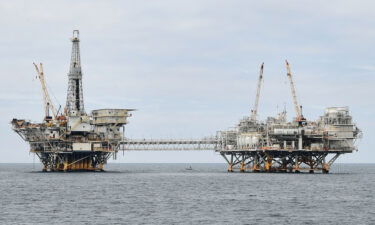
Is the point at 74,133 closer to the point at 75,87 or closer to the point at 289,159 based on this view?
the point at 75,87

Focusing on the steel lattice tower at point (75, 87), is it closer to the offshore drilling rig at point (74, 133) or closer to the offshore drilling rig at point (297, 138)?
the offshore drilling rig at point (74, 133)

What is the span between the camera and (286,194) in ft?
310

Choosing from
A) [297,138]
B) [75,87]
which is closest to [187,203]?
[297,138]

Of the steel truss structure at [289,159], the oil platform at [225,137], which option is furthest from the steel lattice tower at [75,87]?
the steel truss structure at [289,159]

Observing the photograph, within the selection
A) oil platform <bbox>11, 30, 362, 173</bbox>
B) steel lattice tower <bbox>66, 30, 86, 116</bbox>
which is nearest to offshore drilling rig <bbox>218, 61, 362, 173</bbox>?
oil platform <bbox>11, 30, 362, 173</bbox>

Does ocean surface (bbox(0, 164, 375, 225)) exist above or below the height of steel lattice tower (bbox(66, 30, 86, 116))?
below

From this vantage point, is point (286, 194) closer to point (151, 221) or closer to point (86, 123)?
point (151, 221)

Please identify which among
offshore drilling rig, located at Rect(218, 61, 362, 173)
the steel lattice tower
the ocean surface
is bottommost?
the ocean surface

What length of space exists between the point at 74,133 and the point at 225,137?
3195cm

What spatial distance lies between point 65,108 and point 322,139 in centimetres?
5244

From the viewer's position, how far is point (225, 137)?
154625mm

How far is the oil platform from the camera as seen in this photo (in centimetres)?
13712

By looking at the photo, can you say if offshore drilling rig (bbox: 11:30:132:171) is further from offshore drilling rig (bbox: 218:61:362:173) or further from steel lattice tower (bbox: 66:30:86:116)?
offshore drilling rig (bbox: 218:61:362:173)

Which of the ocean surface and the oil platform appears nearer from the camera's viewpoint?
the ocean surface
